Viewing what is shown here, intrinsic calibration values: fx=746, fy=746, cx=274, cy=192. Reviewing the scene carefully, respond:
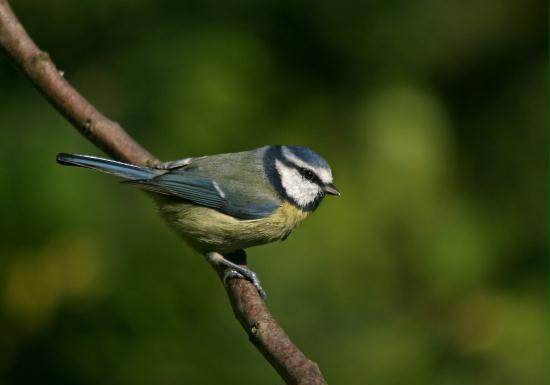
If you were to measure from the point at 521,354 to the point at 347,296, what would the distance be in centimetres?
60

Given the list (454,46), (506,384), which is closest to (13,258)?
(506,384)

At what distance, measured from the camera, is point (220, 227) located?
2.21 metres

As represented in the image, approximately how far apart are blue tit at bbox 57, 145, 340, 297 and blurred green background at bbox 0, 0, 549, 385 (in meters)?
0.09

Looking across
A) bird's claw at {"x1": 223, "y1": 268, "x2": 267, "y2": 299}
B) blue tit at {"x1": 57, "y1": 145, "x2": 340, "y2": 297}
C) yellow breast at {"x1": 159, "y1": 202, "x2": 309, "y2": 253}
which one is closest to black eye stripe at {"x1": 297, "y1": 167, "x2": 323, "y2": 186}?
blue tit at {"x1": 57, "y1": 145, "x2": 340, "y2": 297}

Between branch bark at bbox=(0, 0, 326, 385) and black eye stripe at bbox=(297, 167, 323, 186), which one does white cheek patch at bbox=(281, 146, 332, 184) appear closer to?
black eye stripe at bbox=(297, 167, 323, 186)

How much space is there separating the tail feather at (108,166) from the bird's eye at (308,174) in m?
0.43

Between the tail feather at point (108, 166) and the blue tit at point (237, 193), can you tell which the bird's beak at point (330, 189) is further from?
the tail feather at point (108, 166)

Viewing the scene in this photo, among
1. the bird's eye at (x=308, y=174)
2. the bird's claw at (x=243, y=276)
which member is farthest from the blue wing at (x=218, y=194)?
the bird's claw at (x=243, y=276)

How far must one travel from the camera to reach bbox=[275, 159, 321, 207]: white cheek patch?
228 centimetres

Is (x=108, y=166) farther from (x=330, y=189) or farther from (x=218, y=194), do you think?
(x=330, y=189)

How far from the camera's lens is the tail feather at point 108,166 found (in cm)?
198

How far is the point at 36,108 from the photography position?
2688 millimetres

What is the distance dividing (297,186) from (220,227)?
27 centimetres

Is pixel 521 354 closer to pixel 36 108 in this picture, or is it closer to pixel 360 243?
pixel 360 243
